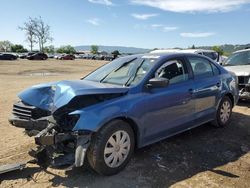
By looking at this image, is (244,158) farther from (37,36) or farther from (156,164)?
(37,36)

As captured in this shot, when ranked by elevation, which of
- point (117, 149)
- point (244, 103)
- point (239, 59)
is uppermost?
point (239, 59)

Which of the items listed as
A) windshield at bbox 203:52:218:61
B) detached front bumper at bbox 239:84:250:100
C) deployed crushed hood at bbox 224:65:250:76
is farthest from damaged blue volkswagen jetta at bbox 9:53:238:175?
windshield at bbox 203:52:218:61

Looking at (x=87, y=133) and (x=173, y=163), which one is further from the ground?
(x=87, y=133)

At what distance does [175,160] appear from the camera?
5.05 meters

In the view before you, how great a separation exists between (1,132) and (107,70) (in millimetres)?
2540

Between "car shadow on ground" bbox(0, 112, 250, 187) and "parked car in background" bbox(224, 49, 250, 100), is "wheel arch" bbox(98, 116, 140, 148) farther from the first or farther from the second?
"parked car in background" bbox(224, 49, 250, 100)

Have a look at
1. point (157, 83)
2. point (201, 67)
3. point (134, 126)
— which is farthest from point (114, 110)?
point (201, 67)

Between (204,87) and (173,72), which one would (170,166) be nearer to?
(173,72)

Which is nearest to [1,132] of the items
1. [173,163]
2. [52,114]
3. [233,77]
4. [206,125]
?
[52,114]

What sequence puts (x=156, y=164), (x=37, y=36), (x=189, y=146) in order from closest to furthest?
1. (x=156, y=164)
2. (x=189, y=146)
3. (x=37, y=36)

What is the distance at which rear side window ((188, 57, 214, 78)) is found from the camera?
6.10m

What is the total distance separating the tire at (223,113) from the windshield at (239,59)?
3.76 metres

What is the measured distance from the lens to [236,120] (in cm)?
759

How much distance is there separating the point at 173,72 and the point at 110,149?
1.98 meters
